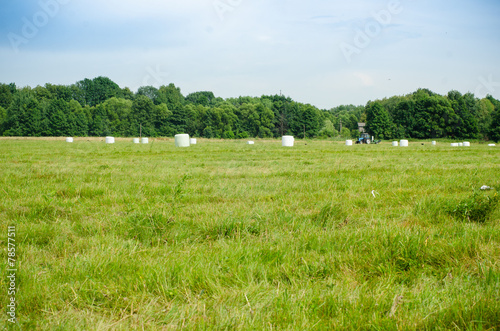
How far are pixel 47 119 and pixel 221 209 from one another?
101 meters

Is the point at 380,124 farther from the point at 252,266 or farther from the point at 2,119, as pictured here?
the point at 252,266

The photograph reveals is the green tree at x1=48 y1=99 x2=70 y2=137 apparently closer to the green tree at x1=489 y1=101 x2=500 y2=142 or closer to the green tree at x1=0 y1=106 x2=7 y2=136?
the green tree at x1=0 y1=106 x2=7 y2=136

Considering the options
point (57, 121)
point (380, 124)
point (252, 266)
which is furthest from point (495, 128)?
point (57, 121)

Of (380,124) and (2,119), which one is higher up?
(2,119)

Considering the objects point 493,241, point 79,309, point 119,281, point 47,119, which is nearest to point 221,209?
point 119,281

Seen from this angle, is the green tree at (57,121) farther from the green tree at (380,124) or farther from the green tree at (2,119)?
the green tree at (380,124)

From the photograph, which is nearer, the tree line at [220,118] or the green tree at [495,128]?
the green tree at [495,128]

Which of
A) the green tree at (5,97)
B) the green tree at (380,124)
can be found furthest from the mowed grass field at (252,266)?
the green tree at (5,97)

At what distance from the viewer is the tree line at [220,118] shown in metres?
92.5

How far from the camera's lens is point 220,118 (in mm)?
116562

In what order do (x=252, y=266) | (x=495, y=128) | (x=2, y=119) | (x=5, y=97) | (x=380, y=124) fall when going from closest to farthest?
(x=252, y=266) < (x=495, y=128) < (x=2, y=119) < (x=380, y=124) < (x=5, y=97)

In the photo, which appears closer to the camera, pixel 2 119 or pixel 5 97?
pixel 2 119

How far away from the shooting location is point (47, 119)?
92.2m

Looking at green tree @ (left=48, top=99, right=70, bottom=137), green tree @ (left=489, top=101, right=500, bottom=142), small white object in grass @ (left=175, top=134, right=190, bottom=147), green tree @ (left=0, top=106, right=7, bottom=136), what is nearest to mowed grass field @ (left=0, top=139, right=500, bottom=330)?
small white object in grass @ (left=175, top=134, right=190, bottom=147)
